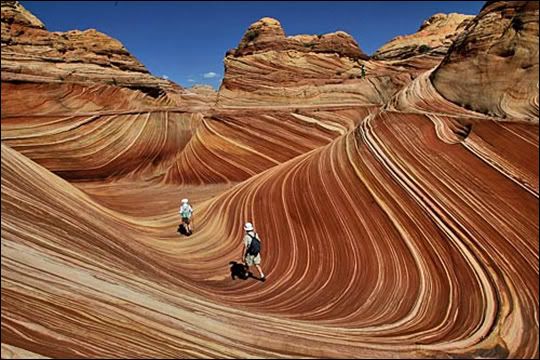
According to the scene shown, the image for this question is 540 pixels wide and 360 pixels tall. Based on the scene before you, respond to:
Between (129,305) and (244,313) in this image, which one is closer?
(129,305)

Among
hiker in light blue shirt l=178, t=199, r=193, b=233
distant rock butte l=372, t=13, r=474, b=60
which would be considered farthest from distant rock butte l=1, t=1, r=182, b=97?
distant rock butte l=372, t=13, r=474, b=60

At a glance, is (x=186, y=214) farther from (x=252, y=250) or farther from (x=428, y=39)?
(x=428, y=39)

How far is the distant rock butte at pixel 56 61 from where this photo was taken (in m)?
12.5

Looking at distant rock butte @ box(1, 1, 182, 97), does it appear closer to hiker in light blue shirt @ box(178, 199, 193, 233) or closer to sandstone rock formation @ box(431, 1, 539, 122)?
hiker in light blue shirt @ box(178, 199, 193, 233)

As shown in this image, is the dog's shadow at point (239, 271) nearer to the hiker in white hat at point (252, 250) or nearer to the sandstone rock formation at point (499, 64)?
the hiker in white hat at point (252, 250)

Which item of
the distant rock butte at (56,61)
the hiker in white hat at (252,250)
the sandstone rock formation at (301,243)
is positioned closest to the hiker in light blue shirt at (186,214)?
the sandstone rock formation at (301,243)

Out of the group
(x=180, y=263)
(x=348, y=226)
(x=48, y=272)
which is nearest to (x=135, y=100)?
(x=180, y=263)

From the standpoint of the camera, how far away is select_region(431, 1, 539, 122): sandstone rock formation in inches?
285

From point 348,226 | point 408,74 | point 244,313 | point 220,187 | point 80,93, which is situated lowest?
point 244,313

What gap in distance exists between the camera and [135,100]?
15.7 metres

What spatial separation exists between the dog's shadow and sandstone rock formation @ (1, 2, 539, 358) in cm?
16

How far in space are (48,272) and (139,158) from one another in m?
10.4

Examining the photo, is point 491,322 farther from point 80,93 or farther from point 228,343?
point 80,93

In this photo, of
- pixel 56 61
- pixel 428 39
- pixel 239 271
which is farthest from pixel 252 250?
pixel 428 39
